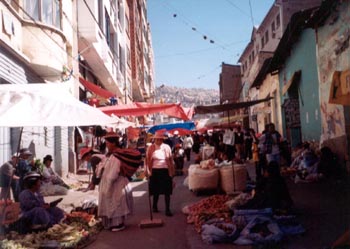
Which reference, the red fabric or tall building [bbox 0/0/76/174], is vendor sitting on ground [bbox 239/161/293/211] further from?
tall building [bbox 0/0/76/174]

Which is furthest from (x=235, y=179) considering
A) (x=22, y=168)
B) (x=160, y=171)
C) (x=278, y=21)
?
(x=278, y=21)

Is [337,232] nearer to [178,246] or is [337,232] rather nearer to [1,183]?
[178,246]

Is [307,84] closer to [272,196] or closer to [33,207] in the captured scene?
[272,196]

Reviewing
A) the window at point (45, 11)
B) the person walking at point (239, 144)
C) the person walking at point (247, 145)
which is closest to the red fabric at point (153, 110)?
the window at point (45, 11)

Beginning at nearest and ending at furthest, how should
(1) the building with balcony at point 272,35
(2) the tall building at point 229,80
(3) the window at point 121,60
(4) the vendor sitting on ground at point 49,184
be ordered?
(4) the vendor sitting on ground at point 49,184 → (1) the building with balcony at point 272,35 → (3) the window at point 121,60 → (2) the tall building at point 229,80

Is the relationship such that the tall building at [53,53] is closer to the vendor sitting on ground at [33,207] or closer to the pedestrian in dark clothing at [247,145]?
the vendor sitting on ground at [33,207]

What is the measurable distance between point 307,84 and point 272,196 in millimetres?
8281

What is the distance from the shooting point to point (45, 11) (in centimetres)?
1296

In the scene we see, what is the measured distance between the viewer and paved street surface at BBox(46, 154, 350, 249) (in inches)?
229

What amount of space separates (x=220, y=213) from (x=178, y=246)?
135cm

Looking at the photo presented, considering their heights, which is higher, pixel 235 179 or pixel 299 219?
pixel 235 179

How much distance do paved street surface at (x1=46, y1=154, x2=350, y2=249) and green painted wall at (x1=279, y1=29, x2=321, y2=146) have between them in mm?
3889

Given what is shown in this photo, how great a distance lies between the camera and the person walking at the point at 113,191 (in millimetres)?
7113

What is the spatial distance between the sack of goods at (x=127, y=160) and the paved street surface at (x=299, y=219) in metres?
1.06
